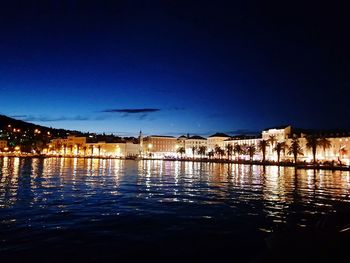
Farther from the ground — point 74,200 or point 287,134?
point 287,134

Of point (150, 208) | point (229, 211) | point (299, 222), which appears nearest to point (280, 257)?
point (299, 222)

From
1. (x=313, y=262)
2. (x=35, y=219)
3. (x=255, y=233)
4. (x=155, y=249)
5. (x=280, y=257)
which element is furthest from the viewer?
(x=35, y=219)

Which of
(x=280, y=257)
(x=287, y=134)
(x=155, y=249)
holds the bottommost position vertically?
(x=155, y=249)

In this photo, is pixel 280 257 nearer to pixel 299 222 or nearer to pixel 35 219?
pixel 299 222

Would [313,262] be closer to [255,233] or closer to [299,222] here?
[255,233]

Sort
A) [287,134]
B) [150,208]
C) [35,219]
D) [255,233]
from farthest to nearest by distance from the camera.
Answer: [287,134] → [150,208] → [35,219] → [255,233]

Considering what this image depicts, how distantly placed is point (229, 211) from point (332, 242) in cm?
1413

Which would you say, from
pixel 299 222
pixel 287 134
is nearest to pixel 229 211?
pixel 299 222

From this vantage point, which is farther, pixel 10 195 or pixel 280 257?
pixel 10 195

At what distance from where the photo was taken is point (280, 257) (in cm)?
819

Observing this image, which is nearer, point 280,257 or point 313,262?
point 313,262

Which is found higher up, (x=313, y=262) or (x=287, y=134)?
(x=287, y=134)

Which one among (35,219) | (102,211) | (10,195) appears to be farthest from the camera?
(10,195)

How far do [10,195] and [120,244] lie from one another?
18.1 metres
